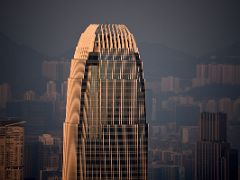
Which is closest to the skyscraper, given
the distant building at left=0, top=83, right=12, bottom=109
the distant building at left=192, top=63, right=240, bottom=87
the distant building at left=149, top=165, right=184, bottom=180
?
the distant building at left=149, top=165, right=184, bottom=180

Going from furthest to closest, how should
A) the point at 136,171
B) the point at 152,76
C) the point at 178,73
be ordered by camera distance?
the point at 178,73
the point at 152,76
the point at 136,171

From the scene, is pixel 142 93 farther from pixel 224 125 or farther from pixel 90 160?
pixel 224 125

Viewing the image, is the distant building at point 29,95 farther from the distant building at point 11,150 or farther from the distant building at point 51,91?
the distant building at point 11,150

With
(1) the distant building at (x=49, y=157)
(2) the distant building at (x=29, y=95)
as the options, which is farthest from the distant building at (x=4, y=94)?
(1) the distant building at (x=49, y=157)

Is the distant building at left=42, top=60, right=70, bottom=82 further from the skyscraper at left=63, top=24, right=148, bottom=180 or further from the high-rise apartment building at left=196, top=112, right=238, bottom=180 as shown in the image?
the high-rise apartment building at left=196, top=112, right=238, bottom=180

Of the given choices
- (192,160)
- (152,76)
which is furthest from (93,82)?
(192,160)
